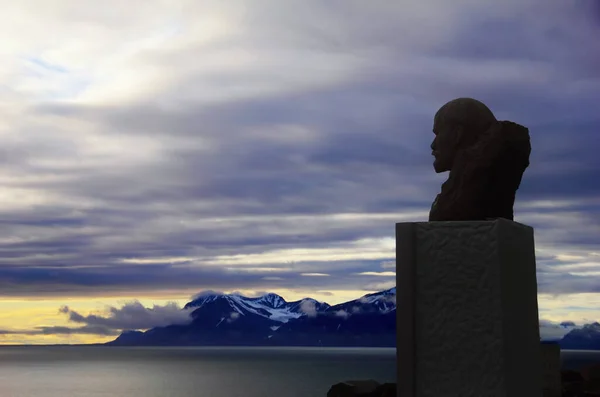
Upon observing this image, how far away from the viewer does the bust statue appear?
1078 cm

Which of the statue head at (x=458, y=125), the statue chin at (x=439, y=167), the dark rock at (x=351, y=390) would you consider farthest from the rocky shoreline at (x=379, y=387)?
the statue head at (x=458, y=125)

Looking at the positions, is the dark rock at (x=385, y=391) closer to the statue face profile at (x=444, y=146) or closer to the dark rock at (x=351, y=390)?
the dark rock at (x=351, y=390)

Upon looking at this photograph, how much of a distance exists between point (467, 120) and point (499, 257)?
213cm

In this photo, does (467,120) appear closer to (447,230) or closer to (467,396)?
(447,230)

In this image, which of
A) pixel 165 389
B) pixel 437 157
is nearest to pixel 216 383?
pixel 165 389

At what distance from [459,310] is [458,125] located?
2.68 m

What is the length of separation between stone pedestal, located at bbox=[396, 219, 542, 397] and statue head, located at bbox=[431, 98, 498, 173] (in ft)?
4.33

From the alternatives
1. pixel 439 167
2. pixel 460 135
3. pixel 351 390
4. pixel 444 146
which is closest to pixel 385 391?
pixel 351 390

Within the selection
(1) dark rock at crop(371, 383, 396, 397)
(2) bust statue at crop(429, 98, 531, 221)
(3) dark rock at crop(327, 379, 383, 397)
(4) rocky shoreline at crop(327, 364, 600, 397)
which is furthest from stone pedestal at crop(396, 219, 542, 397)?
(3) dark rock at crop(327, 379, 383, 397)

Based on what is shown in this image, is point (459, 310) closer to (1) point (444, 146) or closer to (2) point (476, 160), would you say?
(2) point (476, 160)

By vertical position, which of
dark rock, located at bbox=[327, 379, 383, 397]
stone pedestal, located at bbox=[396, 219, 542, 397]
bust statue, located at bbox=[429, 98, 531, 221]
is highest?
bust statue, located at bbox=[429, 98, 531, 221]

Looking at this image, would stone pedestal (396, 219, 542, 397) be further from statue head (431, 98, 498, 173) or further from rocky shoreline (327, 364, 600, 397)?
rocky shoreline (327, 364, 600, 397)

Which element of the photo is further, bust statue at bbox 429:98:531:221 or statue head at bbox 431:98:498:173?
statue head at bbox 431:98:498:173

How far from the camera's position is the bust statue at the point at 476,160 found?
424 inches
